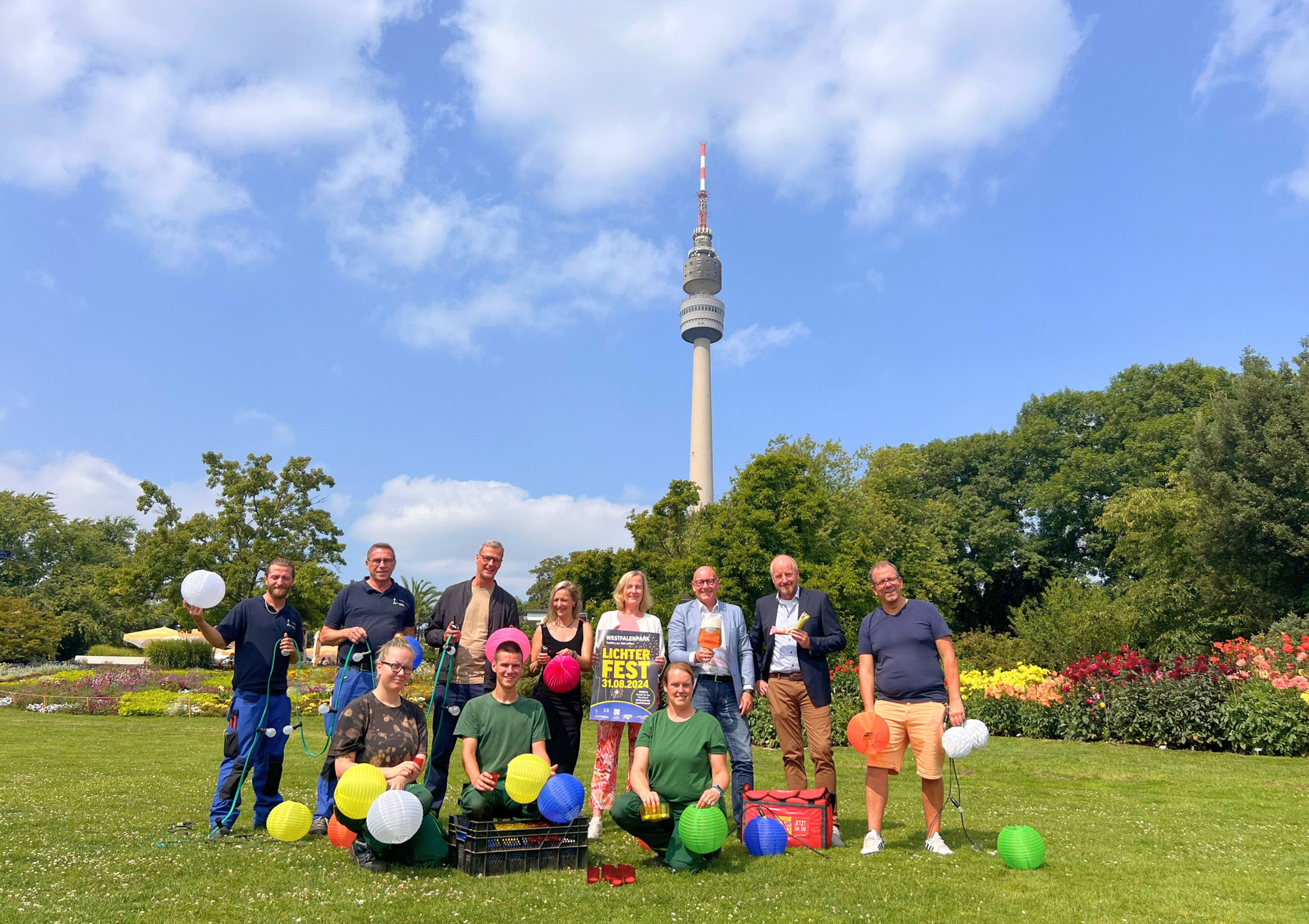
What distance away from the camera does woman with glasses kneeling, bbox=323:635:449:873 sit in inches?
206

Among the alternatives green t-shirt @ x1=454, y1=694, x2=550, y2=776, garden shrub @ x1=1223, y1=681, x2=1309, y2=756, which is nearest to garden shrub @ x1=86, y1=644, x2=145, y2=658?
green t-shirt @ x1=454, y1=694, x2=550, y2=776

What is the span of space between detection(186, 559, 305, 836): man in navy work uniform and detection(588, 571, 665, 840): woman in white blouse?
241 cm

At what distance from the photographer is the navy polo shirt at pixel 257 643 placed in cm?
628

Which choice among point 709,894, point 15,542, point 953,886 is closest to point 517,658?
point 709,894

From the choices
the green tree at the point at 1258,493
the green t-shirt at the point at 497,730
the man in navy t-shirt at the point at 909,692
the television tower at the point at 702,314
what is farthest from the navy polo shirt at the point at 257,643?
the television tower at the point at 702,314

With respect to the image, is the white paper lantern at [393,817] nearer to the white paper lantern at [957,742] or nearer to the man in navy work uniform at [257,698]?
the man in navy work uniform at [257,698]

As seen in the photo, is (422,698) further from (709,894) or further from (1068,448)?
(1068,448)

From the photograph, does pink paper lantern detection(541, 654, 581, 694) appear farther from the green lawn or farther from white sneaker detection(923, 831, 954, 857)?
white sneaker detection(923, 831, 954, 857)

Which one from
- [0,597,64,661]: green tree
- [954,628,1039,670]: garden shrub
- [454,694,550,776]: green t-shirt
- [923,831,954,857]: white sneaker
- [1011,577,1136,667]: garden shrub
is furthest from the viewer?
[0,597,64,661]: green tree

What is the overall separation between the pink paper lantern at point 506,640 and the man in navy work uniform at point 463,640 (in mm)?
336

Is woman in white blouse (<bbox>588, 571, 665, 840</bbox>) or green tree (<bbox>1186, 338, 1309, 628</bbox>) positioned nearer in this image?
woman in white blouse (<bbox>588, 571, 665, 840</bbox>)

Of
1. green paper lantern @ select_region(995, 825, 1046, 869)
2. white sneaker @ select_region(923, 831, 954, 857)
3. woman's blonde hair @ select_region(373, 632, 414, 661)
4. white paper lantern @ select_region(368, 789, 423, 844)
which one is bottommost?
white sneaker @ select_region(923, 831, 954, 857)

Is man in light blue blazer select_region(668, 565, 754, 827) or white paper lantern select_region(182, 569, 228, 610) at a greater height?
white paper lantern select_region(182, 569, 228, 610)

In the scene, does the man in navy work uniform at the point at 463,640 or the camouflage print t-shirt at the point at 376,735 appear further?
the man in navy work uniform at the point at 463,640
